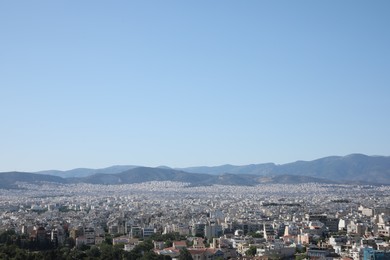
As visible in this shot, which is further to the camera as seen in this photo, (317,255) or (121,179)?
(121,179)

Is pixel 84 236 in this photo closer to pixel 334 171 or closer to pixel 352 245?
pixel 352 245

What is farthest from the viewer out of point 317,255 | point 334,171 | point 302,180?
point 334,171

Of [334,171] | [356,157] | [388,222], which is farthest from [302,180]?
[388,222]

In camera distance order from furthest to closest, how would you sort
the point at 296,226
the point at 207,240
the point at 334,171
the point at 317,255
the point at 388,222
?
the point at 334,171
the point at 388,222
the point at 296,226
the point at 207,240
the point at 317,255

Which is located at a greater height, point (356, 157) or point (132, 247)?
point (356, 157)

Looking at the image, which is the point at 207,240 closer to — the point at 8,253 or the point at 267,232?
the point at 267,232

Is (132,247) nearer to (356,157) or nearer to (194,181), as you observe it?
(194,181)

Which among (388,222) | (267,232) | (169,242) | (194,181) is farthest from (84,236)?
(194,181)

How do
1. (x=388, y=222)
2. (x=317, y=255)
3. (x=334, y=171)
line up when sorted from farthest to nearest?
(x=334, y=171)
(x=388, y=222)
(x=317, y=255)

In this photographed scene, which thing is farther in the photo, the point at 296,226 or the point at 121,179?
the point at 121,179

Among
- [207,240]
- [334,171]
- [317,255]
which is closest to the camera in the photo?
[317,255]
